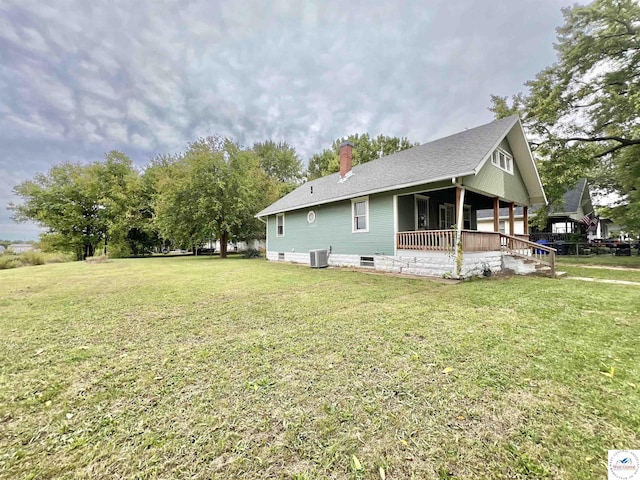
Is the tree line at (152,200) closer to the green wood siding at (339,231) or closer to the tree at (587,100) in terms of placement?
the green wood siding at (339,231)

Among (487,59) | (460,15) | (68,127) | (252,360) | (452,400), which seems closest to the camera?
(452,400)

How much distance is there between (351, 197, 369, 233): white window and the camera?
1118 centimetres

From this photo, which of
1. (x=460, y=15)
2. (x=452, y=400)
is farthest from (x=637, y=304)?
(x=460, y=15)

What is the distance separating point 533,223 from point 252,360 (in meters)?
21.6

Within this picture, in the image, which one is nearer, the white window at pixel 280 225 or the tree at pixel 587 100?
the tree at pixel 587 100

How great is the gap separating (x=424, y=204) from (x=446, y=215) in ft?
6.75

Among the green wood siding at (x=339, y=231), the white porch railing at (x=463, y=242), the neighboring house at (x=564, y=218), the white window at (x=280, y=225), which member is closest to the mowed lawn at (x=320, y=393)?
the white porch railing at (x=463, y=242)

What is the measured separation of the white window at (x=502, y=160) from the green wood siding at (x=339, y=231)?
4.83 m

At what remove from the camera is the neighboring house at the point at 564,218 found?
2050 cm

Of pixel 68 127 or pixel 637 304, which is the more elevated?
pixel 68 127

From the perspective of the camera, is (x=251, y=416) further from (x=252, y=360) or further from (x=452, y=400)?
(x=452, y=400)

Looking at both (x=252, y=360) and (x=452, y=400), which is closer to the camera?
(x=452, y=400)

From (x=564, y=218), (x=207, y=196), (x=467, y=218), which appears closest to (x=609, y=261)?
(x=467, y=218)

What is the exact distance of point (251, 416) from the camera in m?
2.08
